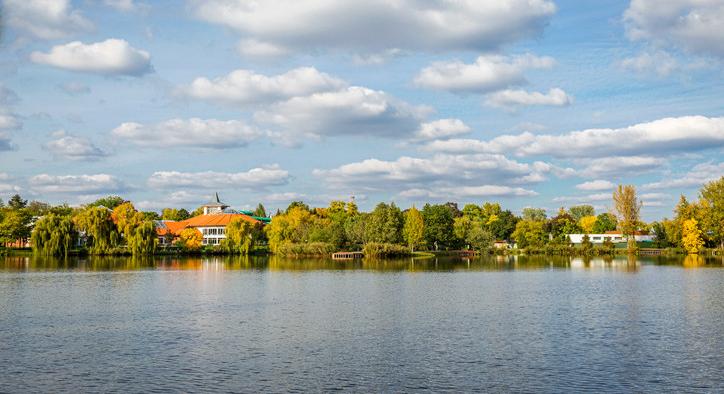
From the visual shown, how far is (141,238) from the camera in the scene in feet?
293

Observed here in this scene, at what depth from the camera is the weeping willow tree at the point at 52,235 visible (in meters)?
84.2

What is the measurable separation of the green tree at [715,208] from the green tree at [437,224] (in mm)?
42876

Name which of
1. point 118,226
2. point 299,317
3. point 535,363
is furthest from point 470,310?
point 118,226

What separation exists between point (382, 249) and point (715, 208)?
52956mm

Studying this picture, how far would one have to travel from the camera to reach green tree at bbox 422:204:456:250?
115 metres

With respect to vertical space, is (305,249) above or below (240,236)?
below

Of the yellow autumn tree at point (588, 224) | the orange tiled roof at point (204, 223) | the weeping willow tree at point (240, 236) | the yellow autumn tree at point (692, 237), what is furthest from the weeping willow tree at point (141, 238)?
the yellow autumn tree at point (588, 224)

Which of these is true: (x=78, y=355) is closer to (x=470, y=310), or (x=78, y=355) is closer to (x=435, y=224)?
(x=470, y=310)

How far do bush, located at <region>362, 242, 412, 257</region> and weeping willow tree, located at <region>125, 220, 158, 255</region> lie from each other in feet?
105

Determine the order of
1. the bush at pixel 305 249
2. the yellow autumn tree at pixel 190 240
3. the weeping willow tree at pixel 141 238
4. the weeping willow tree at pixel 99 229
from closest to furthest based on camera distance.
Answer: the weeping willow tree at pixel 99 229 → the weeping willow tree at pixel 141 238 → the bush at pixel 305 249 → the yellow autumn tree at pixel 190 240

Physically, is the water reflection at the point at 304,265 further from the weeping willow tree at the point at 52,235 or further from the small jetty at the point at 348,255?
the small jetty at the point at 348,255

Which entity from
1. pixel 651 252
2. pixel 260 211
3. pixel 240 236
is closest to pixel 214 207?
pixel 260 211

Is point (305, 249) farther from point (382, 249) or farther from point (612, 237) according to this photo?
point (612, 237)

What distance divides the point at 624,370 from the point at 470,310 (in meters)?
12.7
